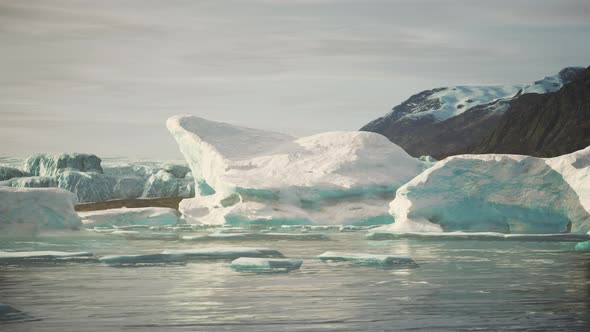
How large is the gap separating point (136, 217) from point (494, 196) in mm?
29555

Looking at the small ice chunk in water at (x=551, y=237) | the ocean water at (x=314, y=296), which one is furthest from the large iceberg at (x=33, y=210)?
the small ice chunk in water at (x=551, y=237)

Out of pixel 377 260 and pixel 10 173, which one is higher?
pixel 377 260

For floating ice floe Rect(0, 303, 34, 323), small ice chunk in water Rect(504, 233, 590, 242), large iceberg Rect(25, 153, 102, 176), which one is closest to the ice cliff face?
large iceberg Rect(25, 153, 102, 176)

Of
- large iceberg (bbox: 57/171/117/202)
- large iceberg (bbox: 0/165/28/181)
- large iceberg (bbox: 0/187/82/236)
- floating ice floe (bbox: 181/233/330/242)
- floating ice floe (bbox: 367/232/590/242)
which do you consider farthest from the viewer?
large iceberg (bbox: 0/165/28/181)

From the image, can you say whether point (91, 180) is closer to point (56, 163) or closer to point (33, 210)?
point (56, 163)

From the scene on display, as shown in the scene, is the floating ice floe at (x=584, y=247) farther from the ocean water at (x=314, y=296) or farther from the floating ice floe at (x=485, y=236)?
the floating ice floe at (x=485, y=236)

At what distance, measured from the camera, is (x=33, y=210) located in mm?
35156

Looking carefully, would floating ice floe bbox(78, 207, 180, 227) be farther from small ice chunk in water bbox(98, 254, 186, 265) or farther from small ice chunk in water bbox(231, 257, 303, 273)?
small ice chunk in water bbox(231, 257, 303, 273)

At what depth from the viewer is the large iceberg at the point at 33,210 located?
1357 inches

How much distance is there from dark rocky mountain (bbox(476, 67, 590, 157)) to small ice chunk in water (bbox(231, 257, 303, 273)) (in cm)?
9658

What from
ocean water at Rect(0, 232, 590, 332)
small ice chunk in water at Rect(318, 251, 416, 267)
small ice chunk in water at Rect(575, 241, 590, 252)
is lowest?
small ice chunk in water at Rect(575, 241, 590, 252)

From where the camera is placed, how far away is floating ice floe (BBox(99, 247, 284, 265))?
21953 millimetres

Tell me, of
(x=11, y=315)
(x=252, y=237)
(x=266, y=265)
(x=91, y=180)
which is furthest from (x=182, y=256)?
(x=91, y=180)

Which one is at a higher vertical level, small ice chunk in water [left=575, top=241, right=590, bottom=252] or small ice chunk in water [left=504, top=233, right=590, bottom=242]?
small ice chunk in water [left=575, top=241, right=590, bottom=252]
